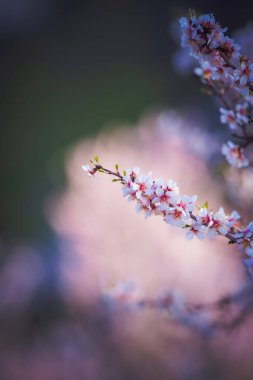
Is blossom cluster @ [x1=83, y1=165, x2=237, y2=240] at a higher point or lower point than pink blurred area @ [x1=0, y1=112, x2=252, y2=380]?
lower

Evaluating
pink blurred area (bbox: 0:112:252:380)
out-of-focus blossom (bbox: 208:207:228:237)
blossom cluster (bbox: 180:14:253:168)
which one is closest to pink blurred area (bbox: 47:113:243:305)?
pink blurred area (bbox: 0:112:252:380)

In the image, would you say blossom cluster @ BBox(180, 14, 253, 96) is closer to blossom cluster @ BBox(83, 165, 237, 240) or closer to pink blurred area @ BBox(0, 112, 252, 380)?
blossom cluster @ BBox(83, 165, 237, 240)

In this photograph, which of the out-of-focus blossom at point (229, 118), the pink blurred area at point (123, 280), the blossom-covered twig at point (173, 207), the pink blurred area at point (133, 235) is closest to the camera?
the blossom-covered twig at point (173, 207)

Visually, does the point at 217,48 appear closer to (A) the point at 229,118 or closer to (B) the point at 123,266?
(A) the point at 229,118

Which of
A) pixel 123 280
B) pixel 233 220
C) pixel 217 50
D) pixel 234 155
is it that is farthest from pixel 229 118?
pixel 123 280

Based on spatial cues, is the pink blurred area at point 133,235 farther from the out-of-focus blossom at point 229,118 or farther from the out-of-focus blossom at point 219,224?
the out-of-focus blossom at point 219,224

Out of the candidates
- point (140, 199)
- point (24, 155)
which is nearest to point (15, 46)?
point (24, 155)

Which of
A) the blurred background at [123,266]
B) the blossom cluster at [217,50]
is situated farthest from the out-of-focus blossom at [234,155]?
the blurred background at [123,266]

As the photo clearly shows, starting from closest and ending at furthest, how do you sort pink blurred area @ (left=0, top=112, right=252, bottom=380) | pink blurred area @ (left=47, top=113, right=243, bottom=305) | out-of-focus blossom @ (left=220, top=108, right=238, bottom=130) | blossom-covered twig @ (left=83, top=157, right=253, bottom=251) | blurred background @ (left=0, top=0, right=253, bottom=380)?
blossom-covered twig @ (left=83, top=157, right=253, bottom=251), out-of-focus blossom @ (left=220, top=108, right=238, bottom=130), blurred background @ (left=0, top=0, right=253, bottom=380), pink blurred area @ (left=0, top=112, right=252, bottom=380), pink blurred area @ (left=47, top=113, right=243, bottom=305)

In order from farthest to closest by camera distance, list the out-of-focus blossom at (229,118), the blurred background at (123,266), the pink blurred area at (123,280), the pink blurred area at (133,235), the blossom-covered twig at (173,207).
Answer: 1. the pink blurred area at (133,235)
2. the pink blurred area at (123,280)
3. the blurred background at (123,266)
4. the out-of-focus blossom at (229,118)
5. the blossom-covered twig at (173,207)

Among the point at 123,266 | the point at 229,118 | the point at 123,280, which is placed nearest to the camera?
the point at 229,118

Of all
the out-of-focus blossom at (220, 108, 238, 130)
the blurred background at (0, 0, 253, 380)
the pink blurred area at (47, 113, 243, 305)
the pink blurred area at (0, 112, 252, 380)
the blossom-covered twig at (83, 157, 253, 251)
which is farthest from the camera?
the pink blurred area at (47, 113, 243, 305)
